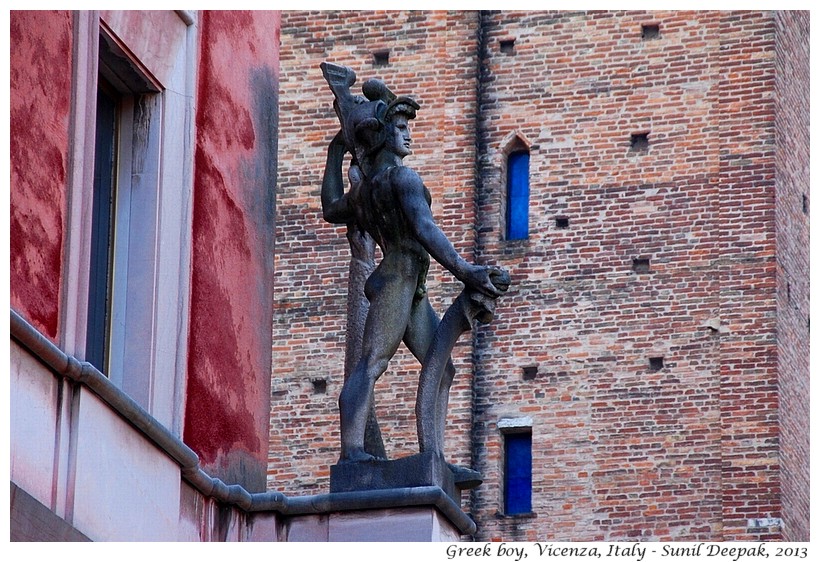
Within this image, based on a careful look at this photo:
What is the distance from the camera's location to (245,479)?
12.5m

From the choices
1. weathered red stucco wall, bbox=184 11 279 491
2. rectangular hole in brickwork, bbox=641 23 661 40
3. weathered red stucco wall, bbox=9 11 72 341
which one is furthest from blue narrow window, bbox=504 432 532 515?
weathered red stucco wall, bbox=9 11 72 341

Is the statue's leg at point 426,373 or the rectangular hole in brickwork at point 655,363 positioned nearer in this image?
the statue's leg at point 426,373

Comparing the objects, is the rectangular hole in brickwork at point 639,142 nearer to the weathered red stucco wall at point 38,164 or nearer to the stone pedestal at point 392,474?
the stone pedestal at point 392,474

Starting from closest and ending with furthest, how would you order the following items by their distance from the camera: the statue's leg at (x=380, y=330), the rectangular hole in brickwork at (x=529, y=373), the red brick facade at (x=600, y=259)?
the statue's leg at (x=380, y=330) → the red brick facade at (x=600, y=259) → the rectangular hole in brickwork at (x=529, y=373)

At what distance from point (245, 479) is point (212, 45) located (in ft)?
6.52

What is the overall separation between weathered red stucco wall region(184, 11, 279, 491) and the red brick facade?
13.8 m

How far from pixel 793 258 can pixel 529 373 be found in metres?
3.00

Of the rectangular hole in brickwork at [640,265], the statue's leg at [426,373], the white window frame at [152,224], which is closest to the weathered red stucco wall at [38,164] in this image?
the white window frame at [152,224]

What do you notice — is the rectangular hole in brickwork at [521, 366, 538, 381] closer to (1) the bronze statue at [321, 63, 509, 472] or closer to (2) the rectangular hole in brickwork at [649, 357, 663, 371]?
(2) the rectangular hole in brickwork at [649, 357, 663, 371]

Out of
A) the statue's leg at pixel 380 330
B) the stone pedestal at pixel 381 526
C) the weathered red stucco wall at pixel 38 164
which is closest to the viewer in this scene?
the weathered red stucco wall at pixel 38 164

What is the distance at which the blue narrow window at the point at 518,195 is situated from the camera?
28266 millimetres

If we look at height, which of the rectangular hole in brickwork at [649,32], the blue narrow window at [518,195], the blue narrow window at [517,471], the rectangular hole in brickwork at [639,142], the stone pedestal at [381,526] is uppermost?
the rectangular hole in brickwork at [649,32]

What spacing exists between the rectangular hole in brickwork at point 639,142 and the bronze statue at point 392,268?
1647cm
